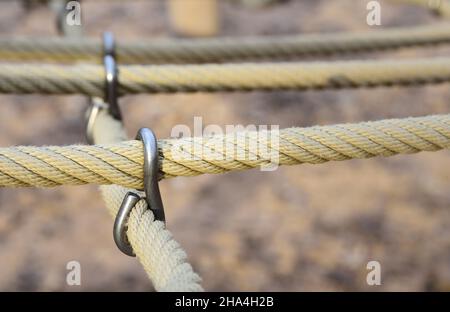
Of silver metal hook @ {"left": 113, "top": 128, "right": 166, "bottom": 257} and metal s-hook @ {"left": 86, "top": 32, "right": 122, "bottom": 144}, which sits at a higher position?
metal s-hook @ {"left": 86, "top": 32, "right": 122, "bottom": 144}

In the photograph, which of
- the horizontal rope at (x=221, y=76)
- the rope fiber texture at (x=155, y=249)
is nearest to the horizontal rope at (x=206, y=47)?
the horizontal rope at (x=221, y=76)

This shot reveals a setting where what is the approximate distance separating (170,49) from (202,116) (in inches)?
38.9

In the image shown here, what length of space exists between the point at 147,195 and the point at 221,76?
38cm

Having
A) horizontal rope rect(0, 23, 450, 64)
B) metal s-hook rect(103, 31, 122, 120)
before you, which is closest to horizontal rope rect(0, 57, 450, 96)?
metal s-hook rect(103, 31, 122, 120)

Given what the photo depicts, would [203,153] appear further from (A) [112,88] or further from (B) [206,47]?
(B) [206,47]

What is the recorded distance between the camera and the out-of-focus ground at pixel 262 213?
5.57ft

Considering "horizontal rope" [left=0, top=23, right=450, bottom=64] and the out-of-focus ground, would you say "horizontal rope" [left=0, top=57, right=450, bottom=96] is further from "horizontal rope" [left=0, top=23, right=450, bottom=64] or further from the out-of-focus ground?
the out-of-focus ground

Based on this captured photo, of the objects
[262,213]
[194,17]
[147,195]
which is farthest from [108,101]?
[194,17]

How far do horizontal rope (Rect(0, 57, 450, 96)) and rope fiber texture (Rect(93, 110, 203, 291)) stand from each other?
268 millimetres

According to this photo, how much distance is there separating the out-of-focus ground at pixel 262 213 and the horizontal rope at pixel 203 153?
43.4 inches

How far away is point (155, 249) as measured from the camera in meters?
0.58

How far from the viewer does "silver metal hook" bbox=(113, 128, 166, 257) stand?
0.60 metres
